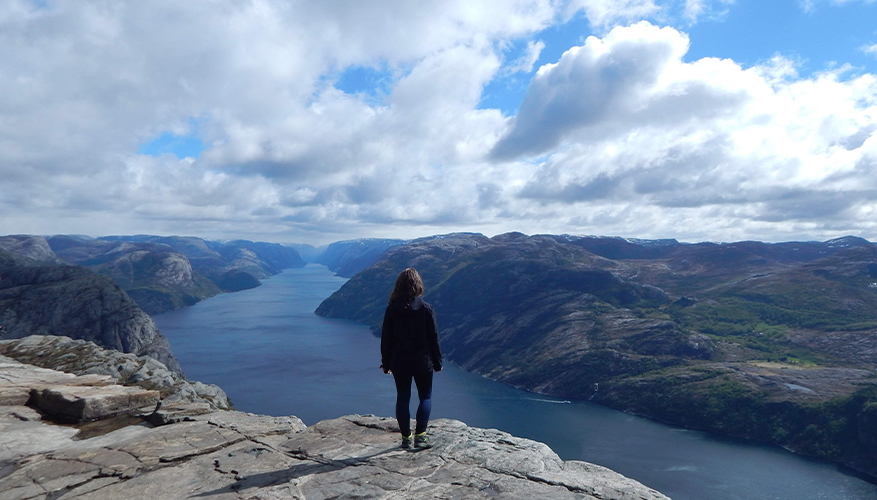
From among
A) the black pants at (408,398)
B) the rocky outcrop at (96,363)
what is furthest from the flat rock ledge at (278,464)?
the rocky outcrop at (96,363)

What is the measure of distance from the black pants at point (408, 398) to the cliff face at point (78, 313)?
139882mm

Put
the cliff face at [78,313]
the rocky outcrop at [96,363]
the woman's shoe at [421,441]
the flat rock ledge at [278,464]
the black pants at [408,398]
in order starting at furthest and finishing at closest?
1. the cliff face at [78,313]
2. the rocky outcrop at [96,363]
3. the woman's shoe at [421,441]
4. the black pants at [408,398]
5. the flat rock ledge at [278,464]

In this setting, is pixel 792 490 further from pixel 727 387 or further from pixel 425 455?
pixel 425 455

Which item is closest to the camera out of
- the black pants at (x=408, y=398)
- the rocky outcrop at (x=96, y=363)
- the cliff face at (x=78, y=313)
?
the black pants at (x=408, y=398)

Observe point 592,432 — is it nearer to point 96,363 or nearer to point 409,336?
point 96,363

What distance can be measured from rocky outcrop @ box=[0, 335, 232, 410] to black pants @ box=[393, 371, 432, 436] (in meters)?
19.6

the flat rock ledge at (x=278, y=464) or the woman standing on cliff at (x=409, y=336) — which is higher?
the woman standing on cliff at (x=409, y=336)

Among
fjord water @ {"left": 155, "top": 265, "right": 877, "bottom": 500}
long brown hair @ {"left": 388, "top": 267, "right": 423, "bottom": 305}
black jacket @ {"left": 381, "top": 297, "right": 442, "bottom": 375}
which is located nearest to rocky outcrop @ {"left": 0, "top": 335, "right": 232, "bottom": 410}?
black jacket @ {"left": 381, "top": 297, "right": 442, "bottom": 375}

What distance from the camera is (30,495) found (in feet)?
Answer: 32.1

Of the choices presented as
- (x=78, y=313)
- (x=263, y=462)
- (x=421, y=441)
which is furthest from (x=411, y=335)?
(x=78, y=313)

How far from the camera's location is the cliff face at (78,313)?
137625 millimetres

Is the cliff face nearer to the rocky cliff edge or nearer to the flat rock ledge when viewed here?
the rocky cliff edge

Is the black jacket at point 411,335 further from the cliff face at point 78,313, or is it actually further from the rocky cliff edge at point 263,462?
the cliff face at point 78,313

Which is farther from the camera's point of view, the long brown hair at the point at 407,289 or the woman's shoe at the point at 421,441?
the woman's shoe at the point at 421,441
